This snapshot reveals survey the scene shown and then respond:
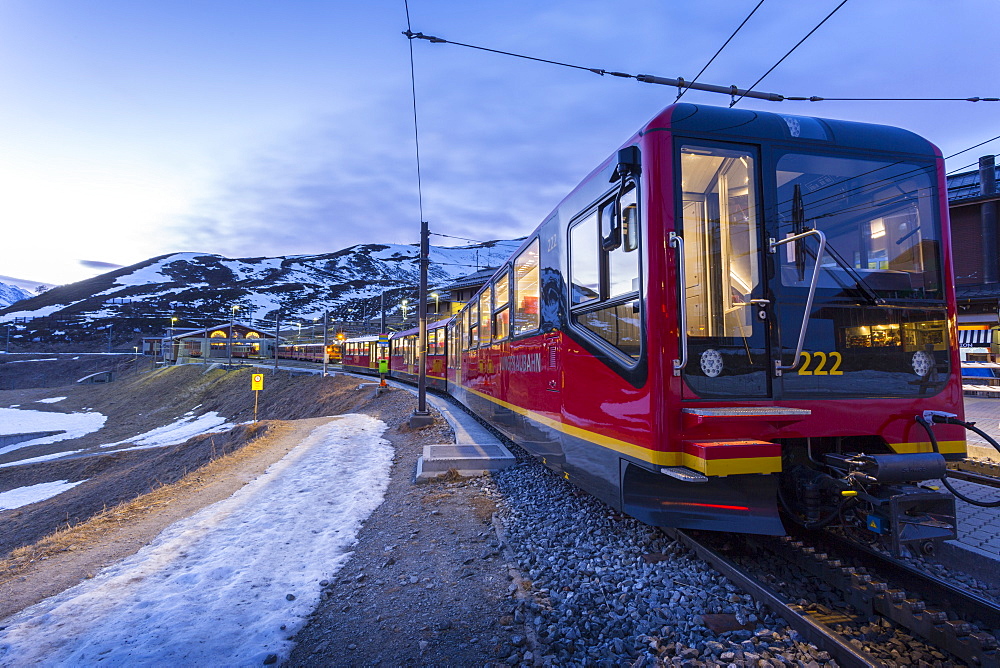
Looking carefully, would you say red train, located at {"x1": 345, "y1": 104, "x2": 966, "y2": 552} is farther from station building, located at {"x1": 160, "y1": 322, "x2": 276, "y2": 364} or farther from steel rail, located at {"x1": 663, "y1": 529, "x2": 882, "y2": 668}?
station building, located at {"x1": 160, "y1": 322, "x2": 276, "y2": 364}

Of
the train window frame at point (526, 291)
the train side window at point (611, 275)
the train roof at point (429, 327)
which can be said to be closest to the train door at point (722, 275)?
the train side window at point (611, 275)

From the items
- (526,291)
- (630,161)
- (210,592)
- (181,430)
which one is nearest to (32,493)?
(181,430)

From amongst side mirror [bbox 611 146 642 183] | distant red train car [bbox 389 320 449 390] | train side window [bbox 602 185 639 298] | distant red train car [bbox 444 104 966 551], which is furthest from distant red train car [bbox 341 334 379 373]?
distant red train car [bbox 444 104 966 551]

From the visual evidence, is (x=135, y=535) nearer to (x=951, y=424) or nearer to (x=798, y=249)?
(x=798, y=249)

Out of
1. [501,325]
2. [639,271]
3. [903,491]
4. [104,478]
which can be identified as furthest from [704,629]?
[104,478]

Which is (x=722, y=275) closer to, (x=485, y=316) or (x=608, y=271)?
(x=608, y=271)

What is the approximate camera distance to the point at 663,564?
407cm

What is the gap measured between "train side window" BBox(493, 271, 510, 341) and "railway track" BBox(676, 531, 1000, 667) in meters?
4.95

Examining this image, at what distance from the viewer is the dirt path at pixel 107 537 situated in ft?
15.4

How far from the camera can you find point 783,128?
411 cm

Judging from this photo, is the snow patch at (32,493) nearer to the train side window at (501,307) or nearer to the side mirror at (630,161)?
the train side window at (501,307)

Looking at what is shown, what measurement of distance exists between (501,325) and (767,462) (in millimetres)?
5774

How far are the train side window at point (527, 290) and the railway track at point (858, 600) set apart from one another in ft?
11.5

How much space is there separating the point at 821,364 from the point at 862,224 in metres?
1.25
